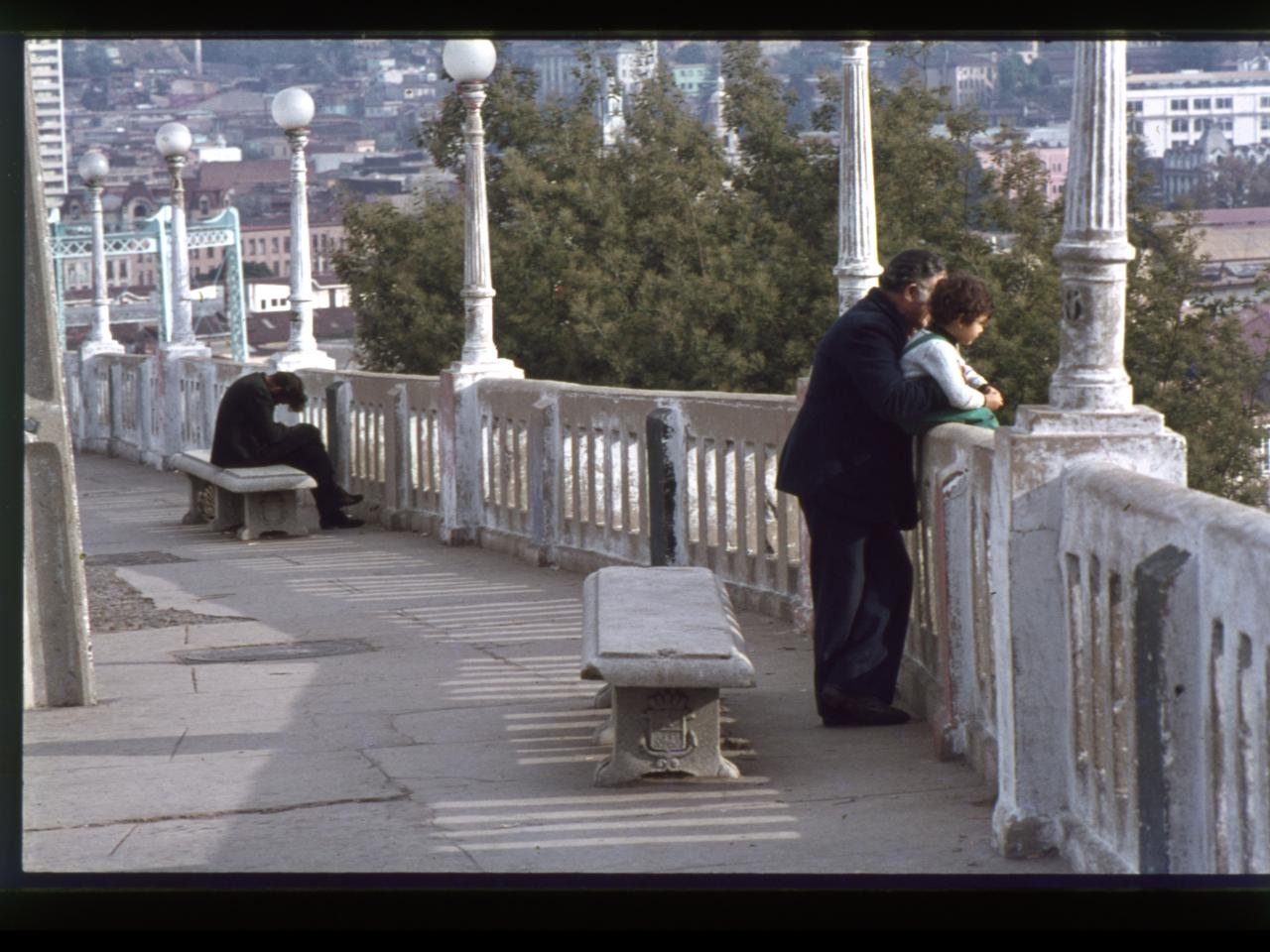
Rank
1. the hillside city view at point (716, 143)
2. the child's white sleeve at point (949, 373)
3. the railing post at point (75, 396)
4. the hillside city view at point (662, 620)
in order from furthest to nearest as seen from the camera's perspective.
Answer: the hillside city view at point (716, 143)
the railing post at point (75, 396)
the child's white sleeve at point (949, 373)
the hillside city view at point (662, 620)

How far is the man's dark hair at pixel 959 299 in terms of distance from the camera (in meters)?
6.67

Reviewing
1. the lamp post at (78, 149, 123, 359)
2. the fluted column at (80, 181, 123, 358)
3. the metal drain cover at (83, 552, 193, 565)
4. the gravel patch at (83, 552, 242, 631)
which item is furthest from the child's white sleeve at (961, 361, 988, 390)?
the fluted column at (80, 181, 123, 358)

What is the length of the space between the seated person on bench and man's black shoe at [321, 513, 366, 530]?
0.35m

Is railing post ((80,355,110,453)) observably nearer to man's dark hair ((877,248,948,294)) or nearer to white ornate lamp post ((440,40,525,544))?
white ornate lamp post ((440,40,525,544))

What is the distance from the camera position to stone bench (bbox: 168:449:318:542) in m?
14.3

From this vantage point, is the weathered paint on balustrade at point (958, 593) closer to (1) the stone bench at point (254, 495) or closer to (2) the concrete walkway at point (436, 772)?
(2) the concrete walkway at point (436, 772)

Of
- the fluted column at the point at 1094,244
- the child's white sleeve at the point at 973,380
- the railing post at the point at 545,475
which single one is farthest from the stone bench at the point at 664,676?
the railing post at the point at 545,475

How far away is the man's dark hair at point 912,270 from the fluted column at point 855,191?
298cm

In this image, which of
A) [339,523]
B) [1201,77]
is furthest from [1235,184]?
[339,523]

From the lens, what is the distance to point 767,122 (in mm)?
43812

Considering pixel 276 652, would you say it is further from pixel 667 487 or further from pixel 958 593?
pixel 958 593

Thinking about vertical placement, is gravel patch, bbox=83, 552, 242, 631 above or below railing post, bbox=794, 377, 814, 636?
below

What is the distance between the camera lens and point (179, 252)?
2730 cm
